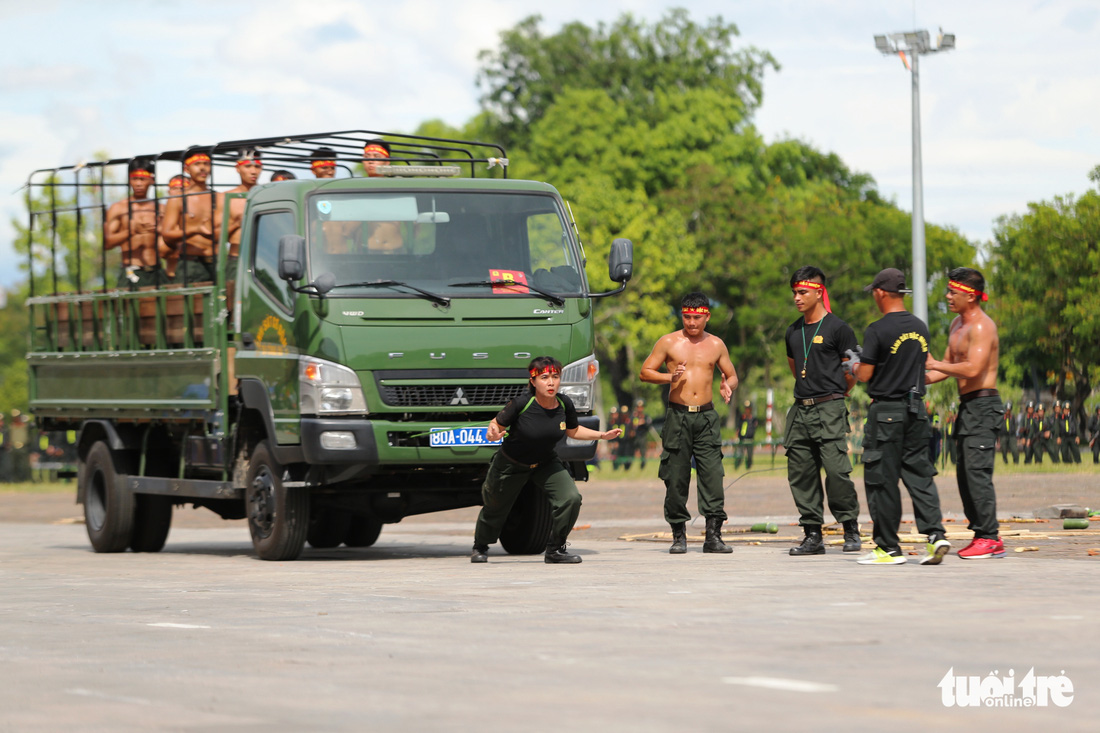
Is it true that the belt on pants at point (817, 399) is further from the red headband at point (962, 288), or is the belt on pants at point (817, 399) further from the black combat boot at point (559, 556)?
the black combat boot at point (559, 556)

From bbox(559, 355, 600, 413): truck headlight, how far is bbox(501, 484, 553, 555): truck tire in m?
1.06

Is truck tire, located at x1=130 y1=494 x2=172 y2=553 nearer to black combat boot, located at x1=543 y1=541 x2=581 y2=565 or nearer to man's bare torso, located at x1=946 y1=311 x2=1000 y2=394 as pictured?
black combat boot, located at x1=543 y1=541 x2=581 y2=565

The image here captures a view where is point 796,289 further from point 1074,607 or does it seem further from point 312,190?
point 1074,607

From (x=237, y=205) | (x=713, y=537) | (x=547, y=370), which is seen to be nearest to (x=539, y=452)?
(x=547, y=370)

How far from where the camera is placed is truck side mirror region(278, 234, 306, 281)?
526 inches

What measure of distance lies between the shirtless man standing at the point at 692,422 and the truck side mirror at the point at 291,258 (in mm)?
2659

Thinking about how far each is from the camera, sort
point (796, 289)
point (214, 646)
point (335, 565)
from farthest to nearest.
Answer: point (335, 565) → point (796, 289) → point (214, 646)

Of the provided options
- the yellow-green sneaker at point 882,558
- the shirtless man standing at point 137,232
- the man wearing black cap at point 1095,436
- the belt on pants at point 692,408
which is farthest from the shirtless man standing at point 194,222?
the man wearing black cap at point 1095,436

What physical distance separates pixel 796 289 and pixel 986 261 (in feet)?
150

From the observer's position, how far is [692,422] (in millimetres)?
13211

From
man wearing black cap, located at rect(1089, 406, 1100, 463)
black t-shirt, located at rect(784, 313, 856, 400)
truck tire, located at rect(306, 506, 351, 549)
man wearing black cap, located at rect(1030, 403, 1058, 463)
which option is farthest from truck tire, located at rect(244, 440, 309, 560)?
man wearing black cap, located at rect(1030, 403, 1058, 463)

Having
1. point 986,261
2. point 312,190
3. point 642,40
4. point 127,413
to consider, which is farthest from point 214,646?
point 642,40

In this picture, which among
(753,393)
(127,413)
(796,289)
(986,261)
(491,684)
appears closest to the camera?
(491,684)

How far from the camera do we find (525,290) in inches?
546
